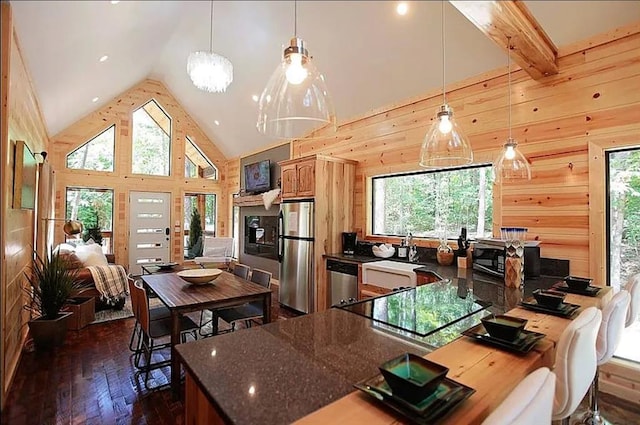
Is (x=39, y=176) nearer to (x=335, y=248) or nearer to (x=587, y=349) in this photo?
(x=335, y=248)

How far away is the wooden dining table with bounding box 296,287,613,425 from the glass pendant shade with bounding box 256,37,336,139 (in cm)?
121

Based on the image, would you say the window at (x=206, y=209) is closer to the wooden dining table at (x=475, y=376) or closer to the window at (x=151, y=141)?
the window at (x=151, y=141)

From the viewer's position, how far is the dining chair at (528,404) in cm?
64

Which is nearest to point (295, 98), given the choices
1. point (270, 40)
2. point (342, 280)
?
point (270, 40)

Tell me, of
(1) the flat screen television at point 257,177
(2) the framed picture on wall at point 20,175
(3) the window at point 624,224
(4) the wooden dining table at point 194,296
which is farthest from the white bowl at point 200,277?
(1) the flat screen television at point 257,177

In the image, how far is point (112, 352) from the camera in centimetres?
306

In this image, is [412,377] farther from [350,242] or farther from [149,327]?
[350,242]

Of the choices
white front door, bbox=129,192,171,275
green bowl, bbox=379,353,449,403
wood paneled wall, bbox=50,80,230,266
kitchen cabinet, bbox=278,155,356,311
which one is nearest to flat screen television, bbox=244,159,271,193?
wood paneled wall, bbox=50,80,230,266

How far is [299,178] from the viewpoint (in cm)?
430

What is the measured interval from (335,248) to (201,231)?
4854mm

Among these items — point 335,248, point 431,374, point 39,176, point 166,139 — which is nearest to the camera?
point 431,374

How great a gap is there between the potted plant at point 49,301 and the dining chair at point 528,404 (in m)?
3.88

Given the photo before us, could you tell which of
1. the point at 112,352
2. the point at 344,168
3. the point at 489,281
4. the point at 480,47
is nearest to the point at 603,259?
the point at 489,281

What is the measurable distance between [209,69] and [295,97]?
6.50 ft
